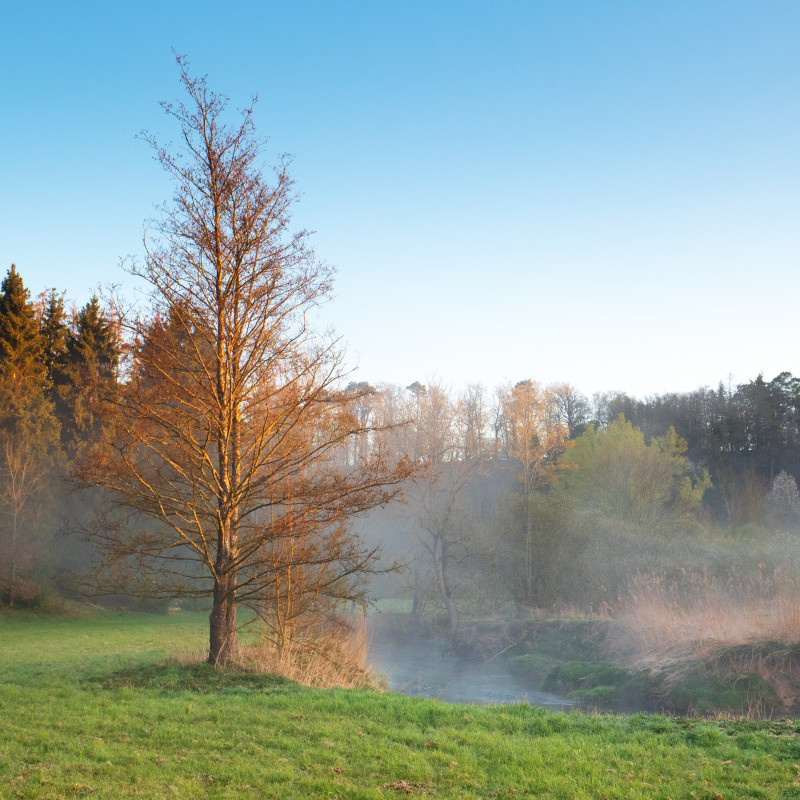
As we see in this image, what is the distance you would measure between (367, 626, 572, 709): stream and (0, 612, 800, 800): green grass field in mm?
5654

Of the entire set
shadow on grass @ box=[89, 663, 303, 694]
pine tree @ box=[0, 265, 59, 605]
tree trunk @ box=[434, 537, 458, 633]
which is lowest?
tree trunk @ box=[434, 537, 458, 633]

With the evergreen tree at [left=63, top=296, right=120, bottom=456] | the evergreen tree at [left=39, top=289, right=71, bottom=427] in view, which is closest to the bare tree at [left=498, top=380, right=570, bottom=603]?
the evergreen tree at [left=63, top=296, right=120, bottom=456]

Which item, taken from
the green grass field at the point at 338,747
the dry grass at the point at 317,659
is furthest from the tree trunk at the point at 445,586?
the green grass field at the point at 338,747

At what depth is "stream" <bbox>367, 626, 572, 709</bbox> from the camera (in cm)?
1555

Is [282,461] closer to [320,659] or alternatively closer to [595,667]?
[320,659]

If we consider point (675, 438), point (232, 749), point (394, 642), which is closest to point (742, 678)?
point (232, 749)

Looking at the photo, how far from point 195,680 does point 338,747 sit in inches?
157

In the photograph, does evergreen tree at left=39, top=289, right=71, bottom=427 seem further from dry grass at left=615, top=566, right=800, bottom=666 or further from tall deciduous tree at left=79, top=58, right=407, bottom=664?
dry grass at left=615, top=566, right=800, bottom=666

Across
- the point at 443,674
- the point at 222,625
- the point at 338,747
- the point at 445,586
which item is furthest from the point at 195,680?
the point at 445,586

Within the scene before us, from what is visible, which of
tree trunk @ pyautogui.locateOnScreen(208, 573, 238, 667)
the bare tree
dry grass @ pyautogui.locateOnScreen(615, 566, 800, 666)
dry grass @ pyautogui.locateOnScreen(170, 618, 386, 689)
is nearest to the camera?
tree trunk @ pyautogui.locateOnScreen(208, 573, 238, 667)

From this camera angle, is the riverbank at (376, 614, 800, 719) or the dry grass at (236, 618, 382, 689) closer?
the dry grass at (236, 618, 382, 689)

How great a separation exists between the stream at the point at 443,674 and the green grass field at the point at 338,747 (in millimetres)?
5654

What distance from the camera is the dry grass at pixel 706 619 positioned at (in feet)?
44.0

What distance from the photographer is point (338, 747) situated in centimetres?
615
